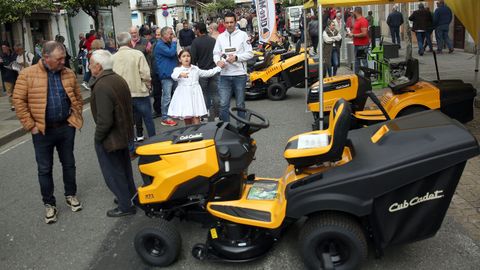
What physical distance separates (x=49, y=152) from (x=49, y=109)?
463 millimetres

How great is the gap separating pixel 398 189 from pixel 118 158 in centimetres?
278

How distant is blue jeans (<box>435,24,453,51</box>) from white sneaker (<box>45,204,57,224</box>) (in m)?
15.4

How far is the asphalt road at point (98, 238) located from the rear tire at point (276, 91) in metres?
4.10

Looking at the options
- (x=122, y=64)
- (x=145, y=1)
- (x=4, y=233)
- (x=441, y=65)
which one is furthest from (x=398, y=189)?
(x=145, y=1)

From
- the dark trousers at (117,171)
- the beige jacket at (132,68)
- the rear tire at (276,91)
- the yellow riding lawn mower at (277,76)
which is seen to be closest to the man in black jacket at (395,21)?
the yellow riding lawn mower at (277,76)

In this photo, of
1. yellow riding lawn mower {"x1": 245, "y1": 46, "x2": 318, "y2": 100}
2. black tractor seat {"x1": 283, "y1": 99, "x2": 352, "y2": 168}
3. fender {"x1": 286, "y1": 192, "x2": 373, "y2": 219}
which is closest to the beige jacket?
black tractor seat {"x1": 283, "y1": 99, "x2": 352, "y2": 168}

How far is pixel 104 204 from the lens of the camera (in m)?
5.28

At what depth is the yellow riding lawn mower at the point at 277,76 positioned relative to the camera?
10.6m

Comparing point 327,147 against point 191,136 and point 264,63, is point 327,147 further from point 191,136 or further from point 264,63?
point 264,63

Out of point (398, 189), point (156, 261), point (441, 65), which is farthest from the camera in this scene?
point (441, 65)

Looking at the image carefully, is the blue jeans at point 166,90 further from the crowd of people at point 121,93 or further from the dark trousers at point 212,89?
the dark trousers at point 212,89

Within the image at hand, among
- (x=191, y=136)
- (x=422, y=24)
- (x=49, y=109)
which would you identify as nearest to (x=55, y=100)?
(x=49, y=109)

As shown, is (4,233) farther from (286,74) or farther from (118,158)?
(286,74)

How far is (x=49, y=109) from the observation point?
15.3ft
